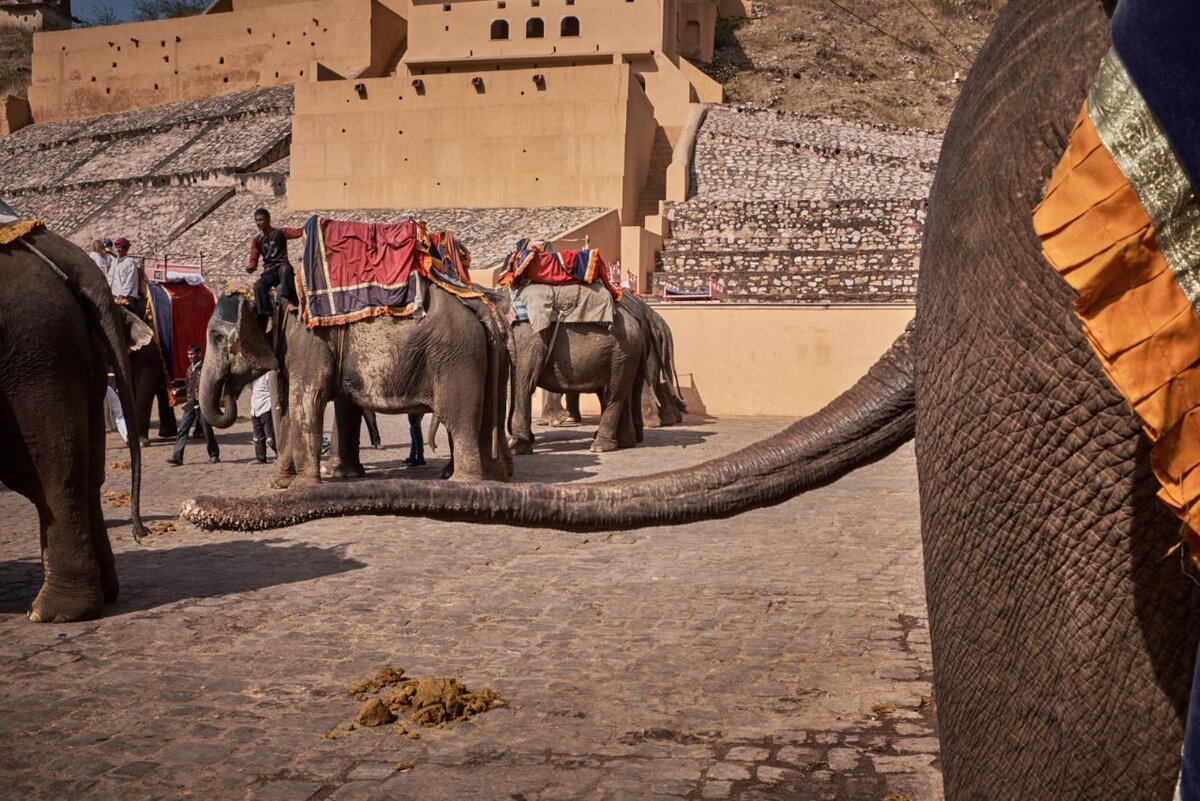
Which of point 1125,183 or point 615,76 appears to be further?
point 615,76

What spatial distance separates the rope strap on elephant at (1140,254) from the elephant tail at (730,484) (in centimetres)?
60

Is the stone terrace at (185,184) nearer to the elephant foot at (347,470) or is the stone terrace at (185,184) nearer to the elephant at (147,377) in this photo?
the elephant at (147,377)

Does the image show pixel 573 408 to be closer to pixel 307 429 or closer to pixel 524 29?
pixel 307 429

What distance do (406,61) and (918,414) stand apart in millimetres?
43334

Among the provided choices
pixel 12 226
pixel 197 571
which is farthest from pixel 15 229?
pixel 197 571

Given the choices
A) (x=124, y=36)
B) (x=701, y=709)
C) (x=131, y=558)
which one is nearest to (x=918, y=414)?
(x=701, y=709)

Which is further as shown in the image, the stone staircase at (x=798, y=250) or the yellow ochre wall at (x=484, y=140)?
the yellow ochre wall at (x=484, y=140)

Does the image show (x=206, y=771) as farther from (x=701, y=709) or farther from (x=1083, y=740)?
(x=1083, y=740)

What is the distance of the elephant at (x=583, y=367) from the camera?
40.9 ft

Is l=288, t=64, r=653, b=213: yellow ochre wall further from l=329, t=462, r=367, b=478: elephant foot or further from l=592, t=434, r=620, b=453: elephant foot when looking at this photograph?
l=329, t=462, r=367, b=478: elephant foot

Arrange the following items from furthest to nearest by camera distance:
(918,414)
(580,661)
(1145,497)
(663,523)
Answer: (580,661), (663,523), (918,414), (1145,497)

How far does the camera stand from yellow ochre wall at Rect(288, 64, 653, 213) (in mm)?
30359

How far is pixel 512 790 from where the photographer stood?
3391 millimetres

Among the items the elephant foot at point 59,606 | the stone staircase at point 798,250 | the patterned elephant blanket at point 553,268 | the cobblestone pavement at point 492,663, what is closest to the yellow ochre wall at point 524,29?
the stone staircase at point 798,250
